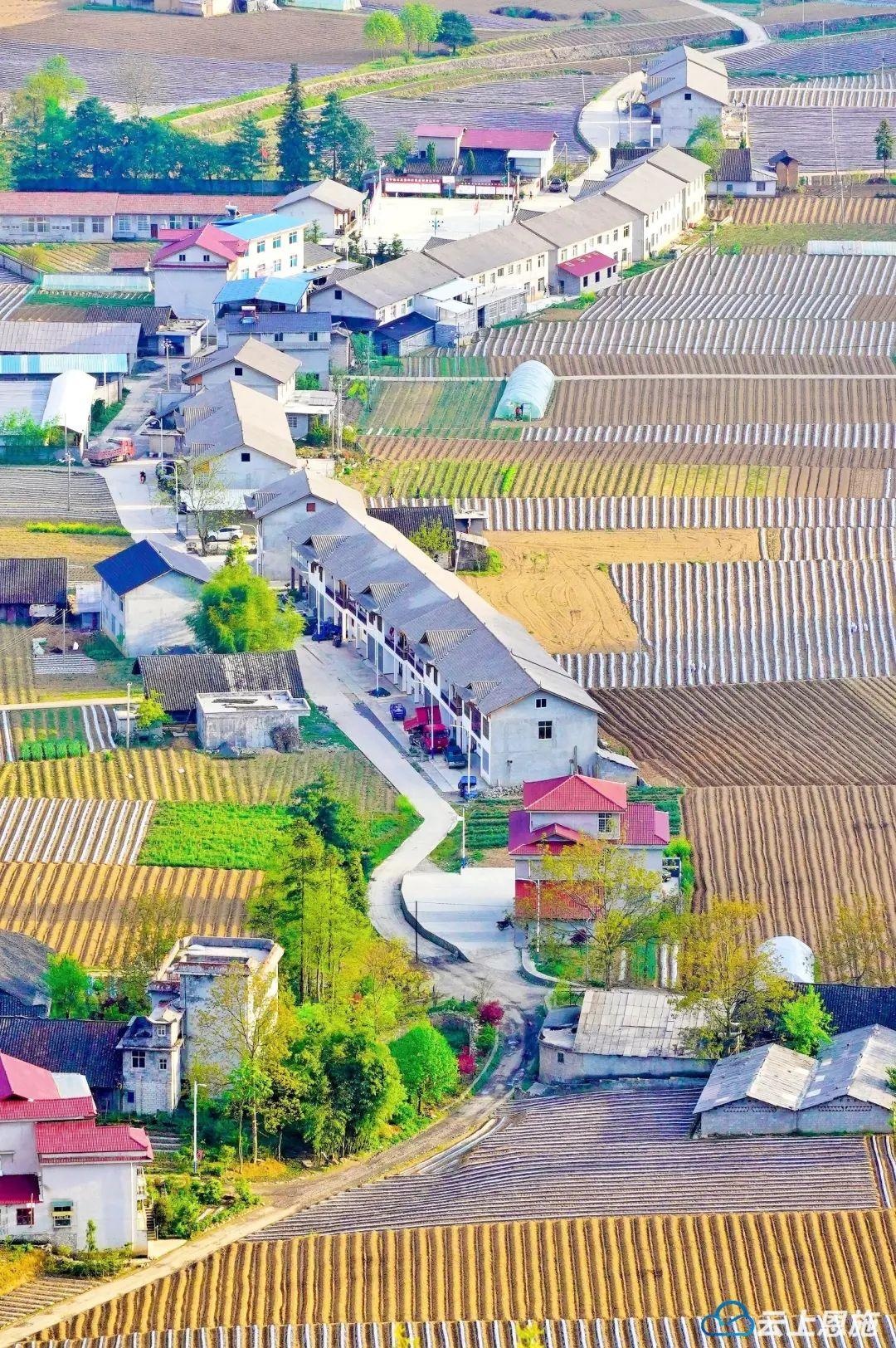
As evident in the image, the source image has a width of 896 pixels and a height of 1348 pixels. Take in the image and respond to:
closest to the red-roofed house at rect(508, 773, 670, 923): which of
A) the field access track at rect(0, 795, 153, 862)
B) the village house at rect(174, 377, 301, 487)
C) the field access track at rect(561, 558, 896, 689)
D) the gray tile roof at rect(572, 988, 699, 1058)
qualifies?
the gray tile roof at rect(572, 988, 699, 1058)

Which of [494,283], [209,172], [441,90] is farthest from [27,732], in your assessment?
[441,90]

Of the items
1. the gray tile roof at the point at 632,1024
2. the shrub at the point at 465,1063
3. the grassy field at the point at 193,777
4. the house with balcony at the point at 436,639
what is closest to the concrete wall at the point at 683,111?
the house with balcony at the point at 436,639

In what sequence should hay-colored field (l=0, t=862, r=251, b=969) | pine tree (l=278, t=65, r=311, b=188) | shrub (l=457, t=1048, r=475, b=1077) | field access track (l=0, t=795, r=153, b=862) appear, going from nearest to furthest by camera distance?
shrub (l=457, t=1048, r=475, b=1077) < hay-colored field (l=0, t=862, r=251, b=969) < field access track (l=0, t=795, r=153, b=862) < pine tree (l=278, t=65, r=311, b=188)

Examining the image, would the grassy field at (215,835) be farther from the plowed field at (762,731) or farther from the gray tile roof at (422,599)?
the plowed field at (762,731)

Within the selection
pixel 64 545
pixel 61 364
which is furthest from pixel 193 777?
pixel 61 364

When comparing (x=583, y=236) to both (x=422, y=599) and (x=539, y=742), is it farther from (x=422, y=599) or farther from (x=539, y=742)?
(x=539, y=742)

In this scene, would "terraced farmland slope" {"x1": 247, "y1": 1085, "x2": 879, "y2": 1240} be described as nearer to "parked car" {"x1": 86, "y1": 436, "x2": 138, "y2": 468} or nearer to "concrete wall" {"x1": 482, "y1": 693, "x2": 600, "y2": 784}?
"concrete wall" {"x1": 482, "y1": 693, "x2": 600, "y2": 784}

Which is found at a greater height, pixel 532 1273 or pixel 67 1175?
pixel 67 1175
